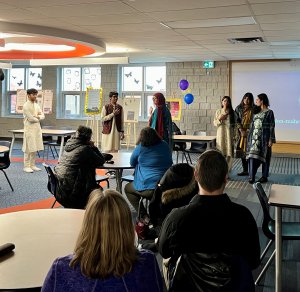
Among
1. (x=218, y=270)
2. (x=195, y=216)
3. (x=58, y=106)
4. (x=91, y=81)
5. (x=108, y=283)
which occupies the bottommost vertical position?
(x=218, y=270)

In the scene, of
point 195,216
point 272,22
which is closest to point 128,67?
point 272,22

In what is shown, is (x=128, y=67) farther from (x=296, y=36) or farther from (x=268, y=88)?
(x=296, y=36)

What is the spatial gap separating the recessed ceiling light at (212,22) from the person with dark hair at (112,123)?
267cm

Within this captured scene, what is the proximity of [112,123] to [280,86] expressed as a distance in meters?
4.79

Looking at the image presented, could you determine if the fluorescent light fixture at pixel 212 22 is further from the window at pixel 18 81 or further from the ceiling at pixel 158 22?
the window at pixel 18 81

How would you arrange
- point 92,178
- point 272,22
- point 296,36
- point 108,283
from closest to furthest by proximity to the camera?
1. point 108,283
2. point 92,178
3. point 272,22
4. point 296,36

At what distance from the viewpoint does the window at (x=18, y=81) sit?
526 inches

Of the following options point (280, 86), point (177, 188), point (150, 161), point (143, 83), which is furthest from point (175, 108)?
point (177, 188)

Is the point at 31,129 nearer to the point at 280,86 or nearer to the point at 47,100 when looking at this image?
the point at 47,100

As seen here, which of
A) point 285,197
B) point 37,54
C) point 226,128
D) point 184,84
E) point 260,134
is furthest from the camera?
point 184,84

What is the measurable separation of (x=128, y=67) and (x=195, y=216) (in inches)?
422

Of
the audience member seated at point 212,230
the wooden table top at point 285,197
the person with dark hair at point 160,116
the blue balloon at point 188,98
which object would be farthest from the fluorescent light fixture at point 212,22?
the blue balloon at point 188,98

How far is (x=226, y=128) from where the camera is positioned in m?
7.25

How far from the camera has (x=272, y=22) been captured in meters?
5.32
